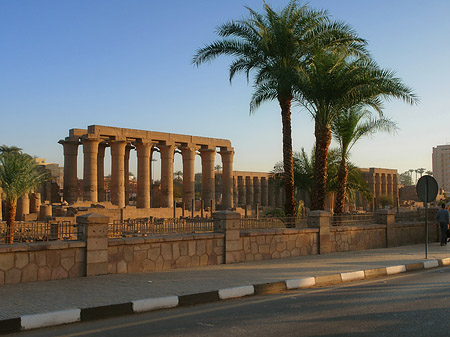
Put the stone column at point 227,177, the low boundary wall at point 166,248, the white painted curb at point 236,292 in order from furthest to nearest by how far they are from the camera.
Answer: the stone column at point 227,177 → the low boundary wall at point 166,248 → the white painted curb at point 236,292

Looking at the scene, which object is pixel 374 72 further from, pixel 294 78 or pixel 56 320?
pixel 56 320

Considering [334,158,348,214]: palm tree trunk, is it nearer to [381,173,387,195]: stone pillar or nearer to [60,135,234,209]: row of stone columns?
[60,135,234,209]: row of stone columns

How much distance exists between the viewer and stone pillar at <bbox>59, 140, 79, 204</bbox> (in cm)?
4022

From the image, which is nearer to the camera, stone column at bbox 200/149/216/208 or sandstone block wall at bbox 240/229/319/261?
sandstone block wall at bbox 240/229/319/261

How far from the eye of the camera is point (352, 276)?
11008mm

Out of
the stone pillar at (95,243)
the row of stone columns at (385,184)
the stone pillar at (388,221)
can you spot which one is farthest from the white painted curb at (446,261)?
the row of stone columns at (385,184)

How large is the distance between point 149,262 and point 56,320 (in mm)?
4414

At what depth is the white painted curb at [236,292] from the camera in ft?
28.5

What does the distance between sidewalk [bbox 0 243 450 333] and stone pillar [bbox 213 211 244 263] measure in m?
0.43

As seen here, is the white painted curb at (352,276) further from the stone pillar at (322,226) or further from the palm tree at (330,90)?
the palm tree at (330,90)

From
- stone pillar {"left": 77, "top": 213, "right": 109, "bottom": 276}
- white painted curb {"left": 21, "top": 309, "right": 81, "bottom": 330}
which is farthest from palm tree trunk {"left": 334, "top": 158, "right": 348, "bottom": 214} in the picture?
white painted curb {"left": 21, "top": 309, "right": 81, "bottom": 330}

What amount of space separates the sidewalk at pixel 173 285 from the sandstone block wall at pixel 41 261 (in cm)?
25

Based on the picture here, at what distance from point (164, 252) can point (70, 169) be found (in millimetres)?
31372

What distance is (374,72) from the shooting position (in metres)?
19.3
